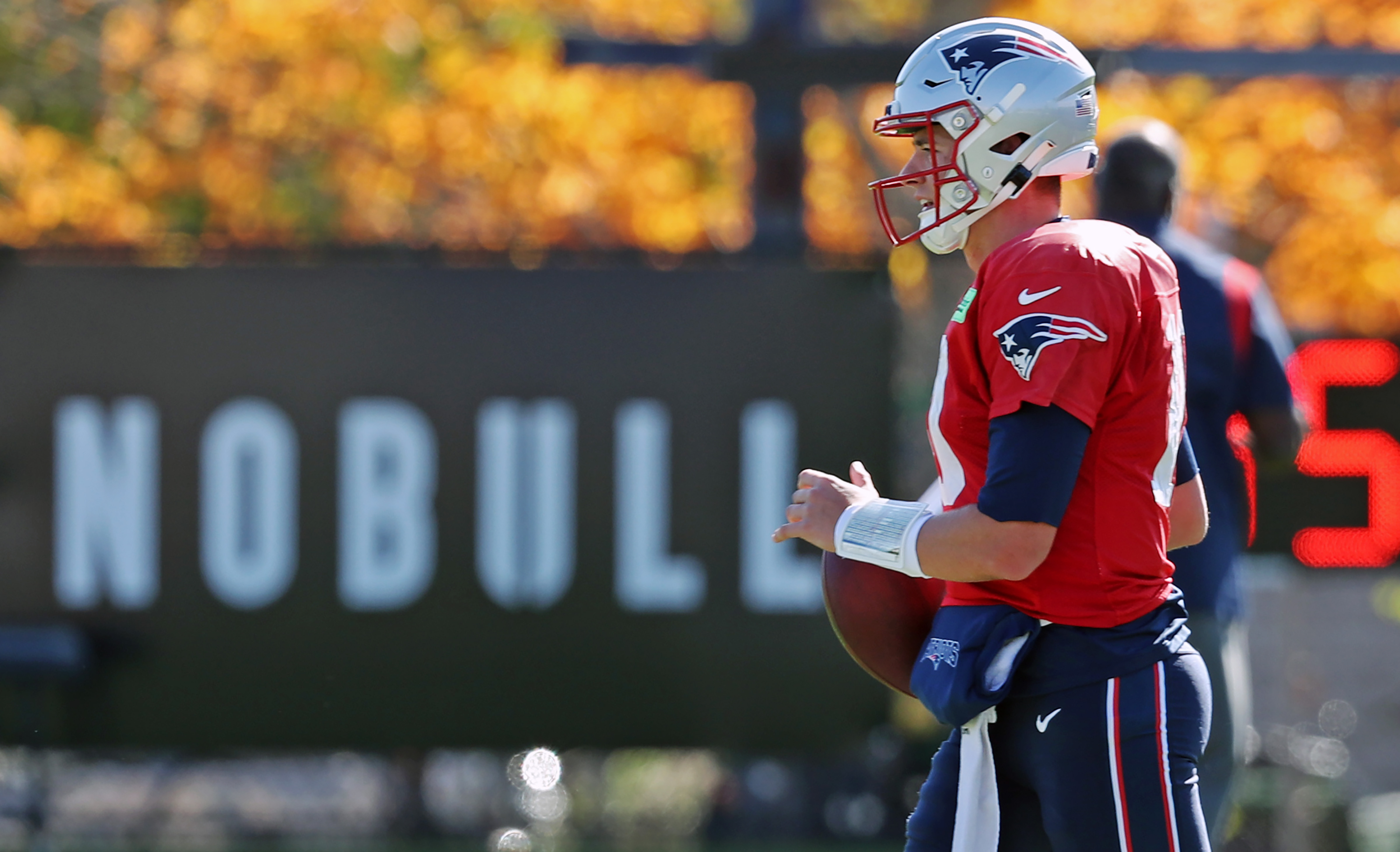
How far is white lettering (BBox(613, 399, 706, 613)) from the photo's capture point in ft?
19.2

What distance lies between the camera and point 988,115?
2.71m

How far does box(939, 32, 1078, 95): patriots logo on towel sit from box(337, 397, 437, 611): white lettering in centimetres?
345

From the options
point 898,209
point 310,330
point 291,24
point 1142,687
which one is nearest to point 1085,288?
point 1142,687

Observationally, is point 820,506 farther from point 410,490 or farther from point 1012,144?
point 410,490

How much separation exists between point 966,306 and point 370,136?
7.89 metres

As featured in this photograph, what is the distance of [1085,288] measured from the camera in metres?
2.43

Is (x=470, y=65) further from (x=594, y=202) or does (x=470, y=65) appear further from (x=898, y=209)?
(x=898, y=209)

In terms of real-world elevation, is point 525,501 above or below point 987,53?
below

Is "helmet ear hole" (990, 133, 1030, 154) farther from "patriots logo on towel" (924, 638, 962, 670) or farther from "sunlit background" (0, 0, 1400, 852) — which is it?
"sunlit background" (0, 0, 1400, 852)

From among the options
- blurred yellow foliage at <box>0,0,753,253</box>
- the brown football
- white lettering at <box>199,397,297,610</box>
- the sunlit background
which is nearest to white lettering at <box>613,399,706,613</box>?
white lettering at <box>199,397,297,610</box>

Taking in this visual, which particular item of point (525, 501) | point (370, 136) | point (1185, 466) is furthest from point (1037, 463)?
point (370, 136)

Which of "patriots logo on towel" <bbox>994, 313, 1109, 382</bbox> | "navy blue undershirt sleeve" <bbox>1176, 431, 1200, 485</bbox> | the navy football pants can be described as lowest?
the navy football pants

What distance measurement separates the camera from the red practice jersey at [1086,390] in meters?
2.41

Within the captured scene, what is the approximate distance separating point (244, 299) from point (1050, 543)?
13.3ft
